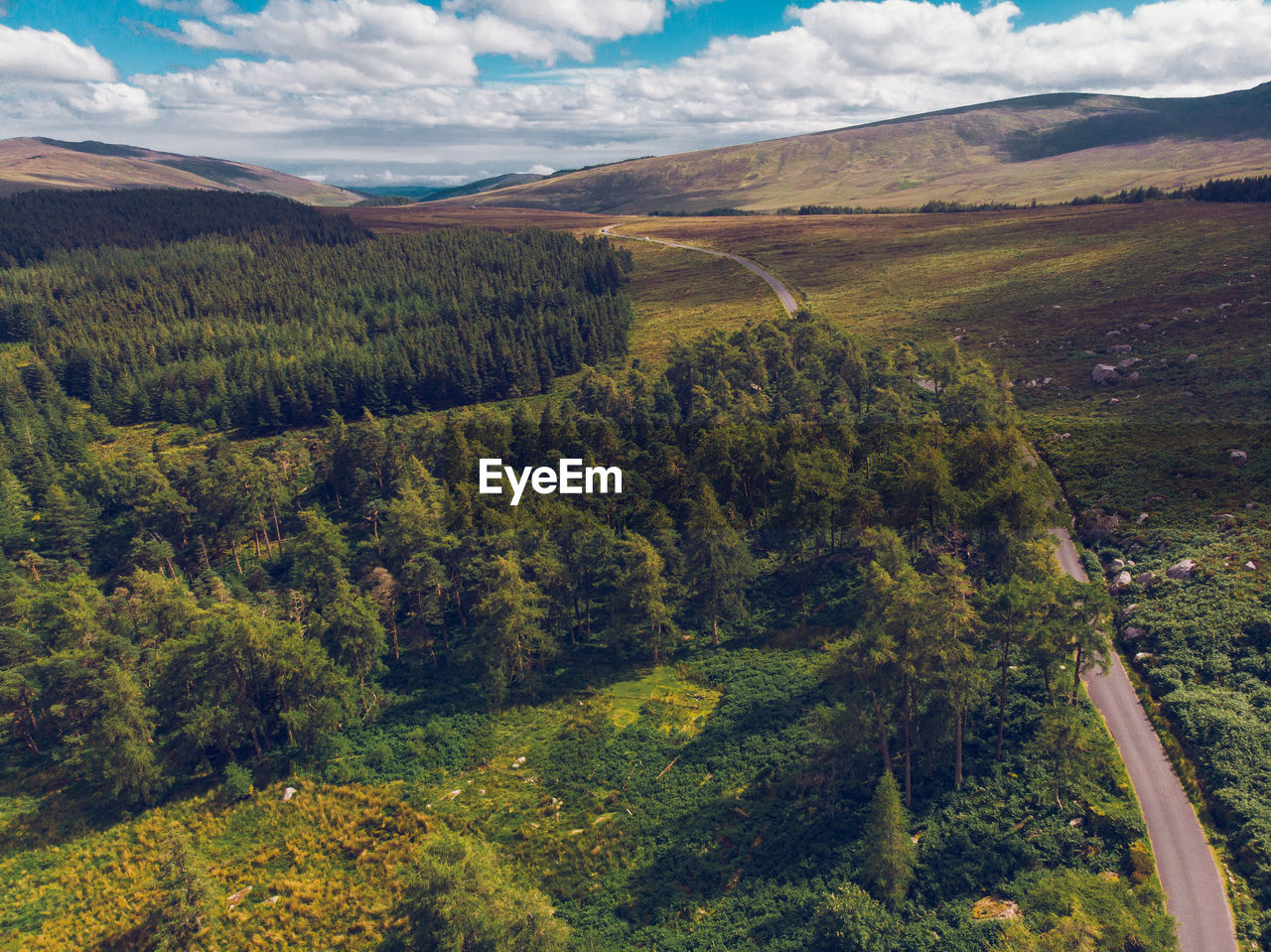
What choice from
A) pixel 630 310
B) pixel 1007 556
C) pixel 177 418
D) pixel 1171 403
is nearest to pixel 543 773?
pixel 1007 556

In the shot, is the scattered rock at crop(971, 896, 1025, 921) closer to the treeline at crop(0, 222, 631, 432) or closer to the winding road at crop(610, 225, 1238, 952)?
the winding road at crop(610, 225, 1238, 952)

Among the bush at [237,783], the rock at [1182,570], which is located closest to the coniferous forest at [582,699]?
the bush at [237,783]

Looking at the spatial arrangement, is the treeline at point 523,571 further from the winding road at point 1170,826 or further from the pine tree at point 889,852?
the pine tree at point 889,852

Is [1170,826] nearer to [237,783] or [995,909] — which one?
[995,909]

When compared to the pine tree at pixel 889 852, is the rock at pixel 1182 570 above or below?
above

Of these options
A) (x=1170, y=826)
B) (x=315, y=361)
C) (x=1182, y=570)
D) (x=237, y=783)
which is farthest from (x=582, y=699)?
(x=315, y=361)

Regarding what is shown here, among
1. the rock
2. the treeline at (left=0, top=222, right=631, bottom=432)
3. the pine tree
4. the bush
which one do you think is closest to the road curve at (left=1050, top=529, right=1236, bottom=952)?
the pine tree

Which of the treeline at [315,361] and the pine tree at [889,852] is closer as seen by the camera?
the pine tree at [889,852]
